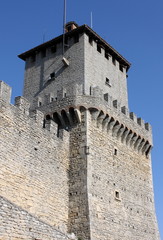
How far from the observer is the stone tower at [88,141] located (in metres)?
14.1

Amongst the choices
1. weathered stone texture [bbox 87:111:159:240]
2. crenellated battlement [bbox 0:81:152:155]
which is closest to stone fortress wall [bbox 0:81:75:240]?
crenellated battlement [bbox 0:81:152:155]

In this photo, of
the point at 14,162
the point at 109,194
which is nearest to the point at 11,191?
the point at 14,162

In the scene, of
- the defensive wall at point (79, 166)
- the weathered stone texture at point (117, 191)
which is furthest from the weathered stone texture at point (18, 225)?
the weathered stone texture at point (117, 191)

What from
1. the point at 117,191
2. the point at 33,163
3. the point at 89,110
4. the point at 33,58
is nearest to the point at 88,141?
the point at 89,110

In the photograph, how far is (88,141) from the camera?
15211 mm

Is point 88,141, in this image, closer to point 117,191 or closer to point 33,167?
point 117,191

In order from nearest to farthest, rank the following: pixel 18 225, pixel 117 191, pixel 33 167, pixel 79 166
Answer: pixel 18 225, pixel 33 167, pixel 79 166, pixel 117 191

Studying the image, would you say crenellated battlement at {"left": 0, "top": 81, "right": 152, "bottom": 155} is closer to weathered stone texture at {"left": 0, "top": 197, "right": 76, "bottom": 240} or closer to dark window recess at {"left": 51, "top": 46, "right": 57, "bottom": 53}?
dark window recess at {"left": 51, "top": 46, "right": 57, "bottom": 53}

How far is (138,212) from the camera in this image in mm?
16969

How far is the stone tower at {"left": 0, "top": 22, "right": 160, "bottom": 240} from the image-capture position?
14.1 m

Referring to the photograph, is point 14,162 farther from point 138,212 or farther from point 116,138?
point 138,212

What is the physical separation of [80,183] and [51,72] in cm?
647

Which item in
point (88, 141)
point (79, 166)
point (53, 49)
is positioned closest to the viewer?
point (79, 166)

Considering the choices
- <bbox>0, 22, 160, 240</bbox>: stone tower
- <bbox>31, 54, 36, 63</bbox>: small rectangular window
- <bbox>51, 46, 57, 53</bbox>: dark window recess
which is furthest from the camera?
<bbox>31, 54, 36, 63</bbox>: small rectangular window
